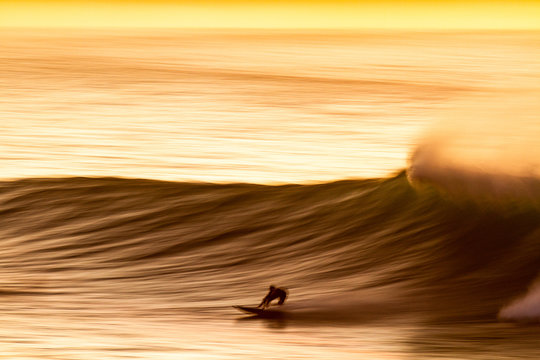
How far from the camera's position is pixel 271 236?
9648 mm

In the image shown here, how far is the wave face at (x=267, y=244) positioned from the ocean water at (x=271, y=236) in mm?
24

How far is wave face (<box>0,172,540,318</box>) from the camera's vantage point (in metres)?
7.48

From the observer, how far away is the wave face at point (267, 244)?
748 centimetres

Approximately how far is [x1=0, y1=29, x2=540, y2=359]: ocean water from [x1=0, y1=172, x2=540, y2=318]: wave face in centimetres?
2

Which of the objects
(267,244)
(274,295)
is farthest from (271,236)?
(274,295)

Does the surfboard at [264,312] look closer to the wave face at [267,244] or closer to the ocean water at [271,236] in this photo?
the ocean water at [271,236]

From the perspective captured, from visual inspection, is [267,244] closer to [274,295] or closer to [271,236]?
[271,236]

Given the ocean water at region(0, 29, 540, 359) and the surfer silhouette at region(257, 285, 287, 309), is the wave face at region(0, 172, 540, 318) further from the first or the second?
the surfer silhouette at region(257, 285, 287, 309)

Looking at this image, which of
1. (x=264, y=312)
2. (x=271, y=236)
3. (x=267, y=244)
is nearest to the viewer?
(x=264, y=312)

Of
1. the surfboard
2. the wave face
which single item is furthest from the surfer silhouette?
the wave face

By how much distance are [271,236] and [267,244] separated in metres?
0.32

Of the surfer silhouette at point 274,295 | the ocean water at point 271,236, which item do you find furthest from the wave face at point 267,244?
the surfer silhouette at point 274,295

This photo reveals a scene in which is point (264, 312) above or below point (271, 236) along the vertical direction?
below

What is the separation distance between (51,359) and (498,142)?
560 cm
